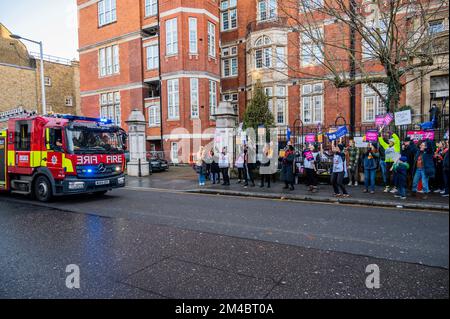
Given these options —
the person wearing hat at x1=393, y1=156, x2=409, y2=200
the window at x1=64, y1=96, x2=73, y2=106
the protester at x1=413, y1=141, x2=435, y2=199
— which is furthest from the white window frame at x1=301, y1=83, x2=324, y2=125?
the window at x1=64, y1=96, x2=73, y2=106

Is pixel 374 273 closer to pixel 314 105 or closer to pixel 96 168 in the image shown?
pixel 96 168

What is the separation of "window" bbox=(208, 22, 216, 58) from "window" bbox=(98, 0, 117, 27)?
413 inches

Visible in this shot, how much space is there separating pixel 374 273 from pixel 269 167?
8.91 m

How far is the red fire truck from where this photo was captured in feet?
31.0

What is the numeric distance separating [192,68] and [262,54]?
624 cm

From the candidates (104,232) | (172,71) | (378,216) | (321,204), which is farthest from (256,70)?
(104,232)

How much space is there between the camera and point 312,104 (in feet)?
79.7

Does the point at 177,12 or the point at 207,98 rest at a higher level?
the point at 177,12

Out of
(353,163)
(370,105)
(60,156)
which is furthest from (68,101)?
(353,163)

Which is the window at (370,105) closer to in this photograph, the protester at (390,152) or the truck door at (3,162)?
the protester at (390,152)

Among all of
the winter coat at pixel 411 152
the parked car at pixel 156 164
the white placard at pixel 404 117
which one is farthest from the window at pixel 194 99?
the white placard at pixel 404 117

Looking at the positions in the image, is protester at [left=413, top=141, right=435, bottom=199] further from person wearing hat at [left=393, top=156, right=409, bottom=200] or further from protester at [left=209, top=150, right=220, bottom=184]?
protester at [left=209, top=150, right=220, bottom=184]

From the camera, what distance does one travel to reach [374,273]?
13.1 feet

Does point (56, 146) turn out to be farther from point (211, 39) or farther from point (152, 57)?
point (211, 39)
